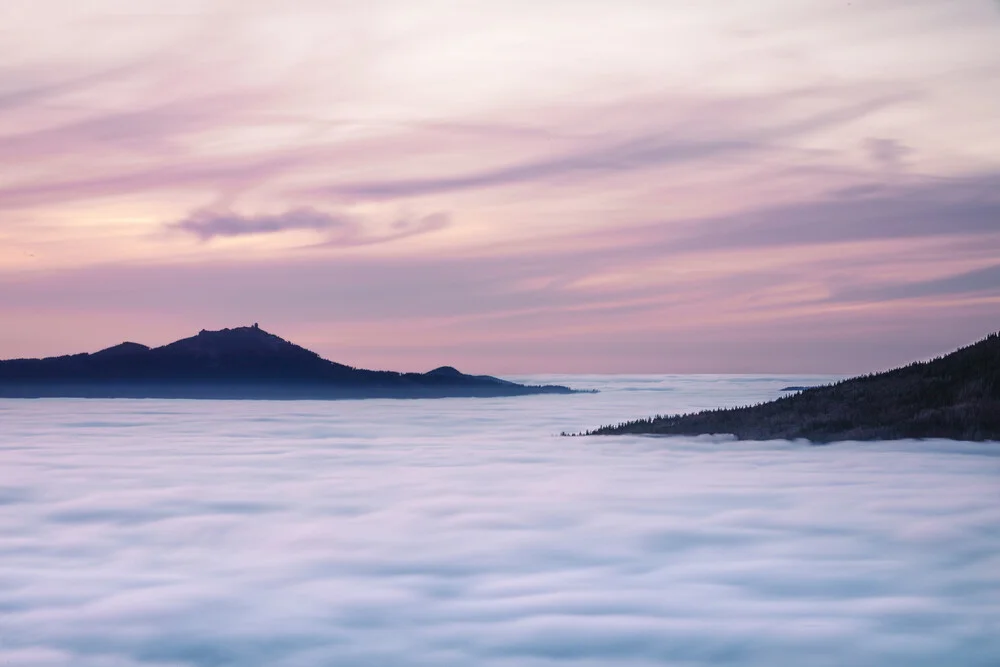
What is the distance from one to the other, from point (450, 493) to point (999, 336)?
796 inches

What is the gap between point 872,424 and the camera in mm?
33031

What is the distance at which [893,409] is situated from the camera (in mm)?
33406

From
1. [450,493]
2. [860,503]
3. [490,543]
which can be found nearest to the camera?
[490,543]

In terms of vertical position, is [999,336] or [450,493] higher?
[999,336]

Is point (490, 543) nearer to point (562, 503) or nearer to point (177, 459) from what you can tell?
point (562, 503)

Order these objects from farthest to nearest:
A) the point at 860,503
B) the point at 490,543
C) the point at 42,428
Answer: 1. the point at 42,428
2. the point at 860,503
3. the point at 490,543

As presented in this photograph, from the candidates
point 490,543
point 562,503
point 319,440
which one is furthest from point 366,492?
point 319,440

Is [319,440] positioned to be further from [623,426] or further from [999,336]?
[999,336]

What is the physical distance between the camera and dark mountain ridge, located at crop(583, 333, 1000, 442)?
101 feet

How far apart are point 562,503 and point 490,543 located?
16.3ft

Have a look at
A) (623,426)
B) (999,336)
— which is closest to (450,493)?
(623,426)

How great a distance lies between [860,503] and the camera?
23.6 metres

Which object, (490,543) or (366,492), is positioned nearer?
(490,543)

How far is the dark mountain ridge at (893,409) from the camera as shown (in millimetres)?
30875
